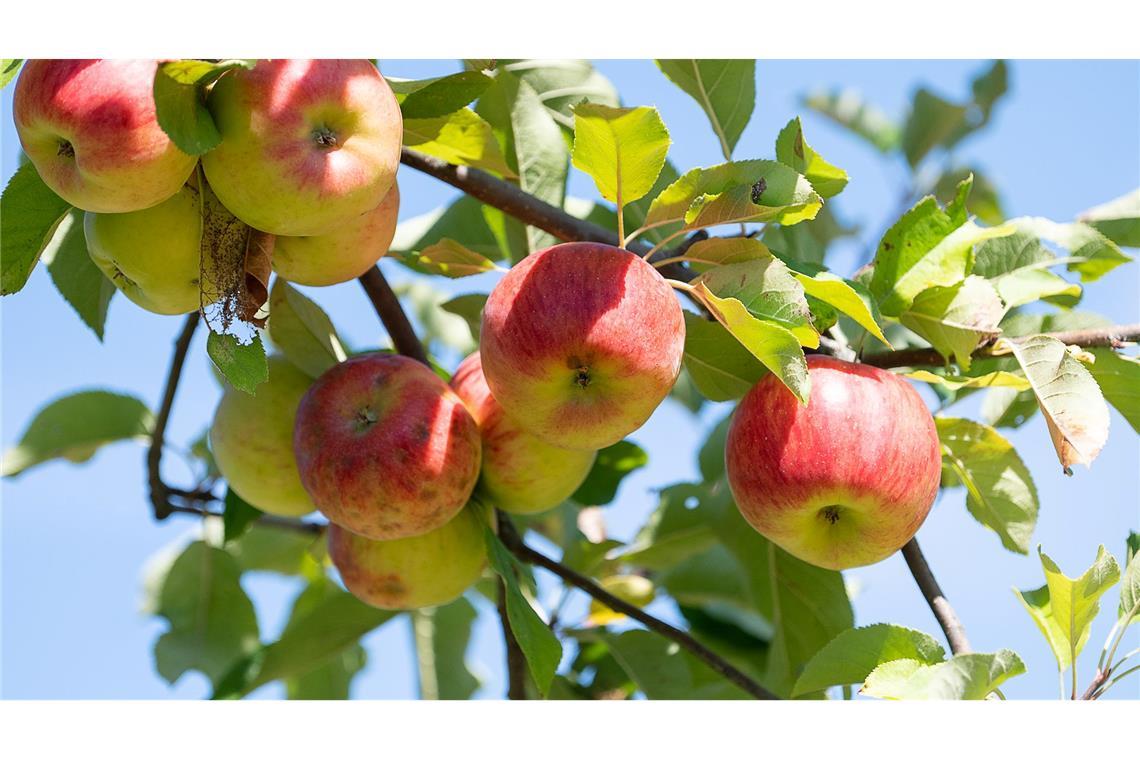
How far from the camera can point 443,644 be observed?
2.72m

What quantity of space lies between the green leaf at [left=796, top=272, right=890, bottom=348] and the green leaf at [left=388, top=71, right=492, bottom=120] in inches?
19.9

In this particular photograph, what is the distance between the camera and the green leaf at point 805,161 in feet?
4.93

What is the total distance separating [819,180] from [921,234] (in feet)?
0.58

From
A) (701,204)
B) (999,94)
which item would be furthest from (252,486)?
(999,94)

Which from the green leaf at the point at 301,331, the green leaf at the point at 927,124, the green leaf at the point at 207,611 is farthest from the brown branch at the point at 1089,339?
the green leaf at the point at 927,124

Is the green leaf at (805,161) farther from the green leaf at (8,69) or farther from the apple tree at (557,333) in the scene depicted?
the green leaf at (8,69)

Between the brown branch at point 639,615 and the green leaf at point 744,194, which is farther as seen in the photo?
the brown branch at point 639,615

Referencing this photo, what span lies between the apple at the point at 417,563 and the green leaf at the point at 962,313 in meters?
0.75

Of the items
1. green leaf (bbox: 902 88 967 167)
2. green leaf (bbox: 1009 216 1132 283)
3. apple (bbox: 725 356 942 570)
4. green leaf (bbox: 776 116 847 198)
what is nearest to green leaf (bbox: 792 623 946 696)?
apple (bbox: 725 356 942 570)

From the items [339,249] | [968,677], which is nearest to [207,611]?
[339,249]

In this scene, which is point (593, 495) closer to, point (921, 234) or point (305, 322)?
point (305, 322)

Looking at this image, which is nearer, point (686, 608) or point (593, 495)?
point (593, 495)

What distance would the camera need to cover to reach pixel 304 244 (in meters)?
1.49

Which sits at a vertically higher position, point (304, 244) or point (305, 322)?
point (304, 244)
